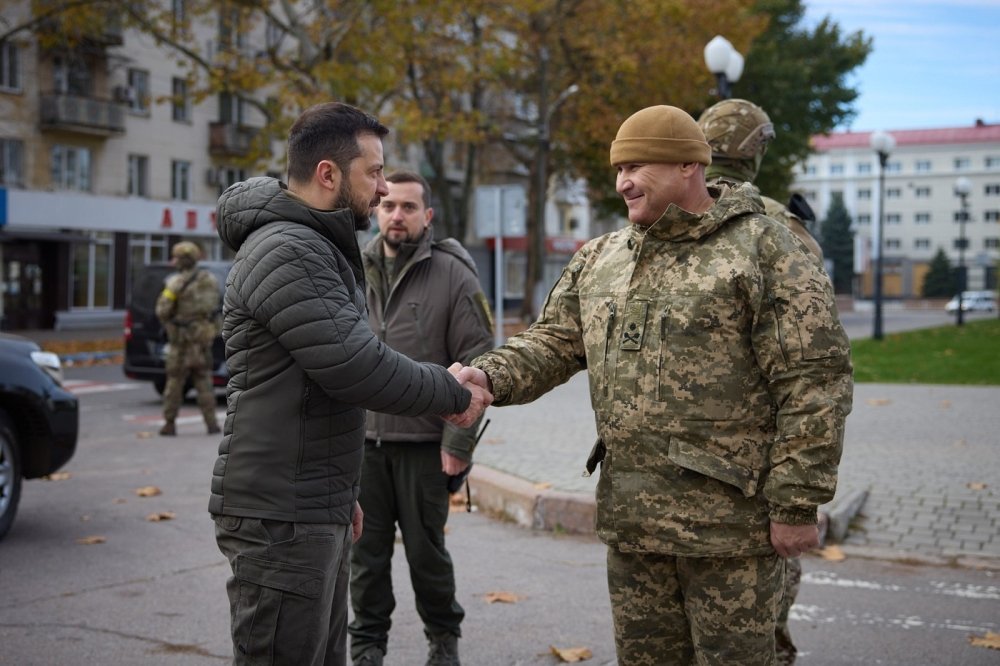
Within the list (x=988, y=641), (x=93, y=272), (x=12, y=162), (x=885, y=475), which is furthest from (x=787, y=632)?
(x=93, y=272)

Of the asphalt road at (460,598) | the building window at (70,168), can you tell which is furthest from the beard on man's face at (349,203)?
Result: the building window at (70,168)

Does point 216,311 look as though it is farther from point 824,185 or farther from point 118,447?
point 824,185

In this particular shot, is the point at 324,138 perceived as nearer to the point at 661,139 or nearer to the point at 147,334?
the point at 661,139

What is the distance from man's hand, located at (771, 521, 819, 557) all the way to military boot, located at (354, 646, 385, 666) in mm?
2095

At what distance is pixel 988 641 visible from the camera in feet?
16.9

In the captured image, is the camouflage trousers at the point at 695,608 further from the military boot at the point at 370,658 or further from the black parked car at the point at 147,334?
the black parked car at the point at 147,334

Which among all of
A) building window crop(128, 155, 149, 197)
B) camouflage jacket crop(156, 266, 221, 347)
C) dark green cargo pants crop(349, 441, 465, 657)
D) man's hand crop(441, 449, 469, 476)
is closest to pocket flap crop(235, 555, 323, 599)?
man's hand crop(441, 449, 469, 476)

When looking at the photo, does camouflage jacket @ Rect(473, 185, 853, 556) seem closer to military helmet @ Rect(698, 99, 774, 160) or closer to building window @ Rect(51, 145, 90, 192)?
military helmet @ Rect(698, 99, 774, 160)

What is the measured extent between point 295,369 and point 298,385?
4cm

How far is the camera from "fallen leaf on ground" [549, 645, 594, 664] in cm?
491

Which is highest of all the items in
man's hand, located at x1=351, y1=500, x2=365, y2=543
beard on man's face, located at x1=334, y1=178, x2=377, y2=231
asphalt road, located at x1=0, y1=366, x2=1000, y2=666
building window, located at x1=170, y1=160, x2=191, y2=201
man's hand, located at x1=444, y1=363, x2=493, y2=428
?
building window, located at x1=170, y1=160, x2=191, y2=201

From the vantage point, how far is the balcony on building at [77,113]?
3509 cm

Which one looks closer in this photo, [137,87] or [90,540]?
[90,540]

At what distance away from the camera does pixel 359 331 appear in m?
3.01
